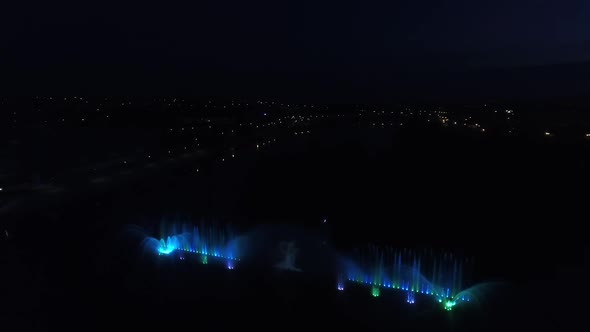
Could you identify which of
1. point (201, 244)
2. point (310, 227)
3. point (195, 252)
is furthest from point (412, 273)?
point (201, 244)

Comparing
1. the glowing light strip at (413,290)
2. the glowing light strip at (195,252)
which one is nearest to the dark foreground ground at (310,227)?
the glowing light strip at (413,290)

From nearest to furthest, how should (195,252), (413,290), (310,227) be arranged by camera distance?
(413,290) → (195,252) → (310,227)

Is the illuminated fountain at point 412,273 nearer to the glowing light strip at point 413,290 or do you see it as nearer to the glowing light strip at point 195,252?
the glowing light strip at point 413,290

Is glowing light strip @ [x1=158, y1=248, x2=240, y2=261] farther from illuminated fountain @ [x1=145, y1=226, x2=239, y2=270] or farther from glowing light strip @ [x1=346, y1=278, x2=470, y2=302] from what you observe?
glowing light strip @ [x1=346, y1=278, x2=470, y2=302]

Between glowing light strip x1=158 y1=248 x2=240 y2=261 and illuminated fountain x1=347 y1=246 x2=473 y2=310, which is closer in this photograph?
illuminated fountain x1=347 y1=246 x2=473 y2=310

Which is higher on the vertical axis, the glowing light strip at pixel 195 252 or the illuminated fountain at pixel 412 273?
the glowing light strip at pixel 195 252

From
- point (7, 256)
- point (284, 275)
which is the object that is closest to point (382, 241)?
point (284, 275)

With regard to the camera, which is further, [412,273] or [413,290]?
[412,273]

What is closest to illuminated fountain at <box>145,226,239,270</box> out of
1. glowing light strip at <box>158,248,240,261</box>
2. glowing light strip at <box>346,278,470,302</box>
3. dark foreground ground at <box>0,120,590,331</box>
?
glowing light strip at <box>158,248,240,261</box>

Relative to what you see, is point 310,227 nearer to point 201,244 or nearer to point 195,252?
point 201,244
